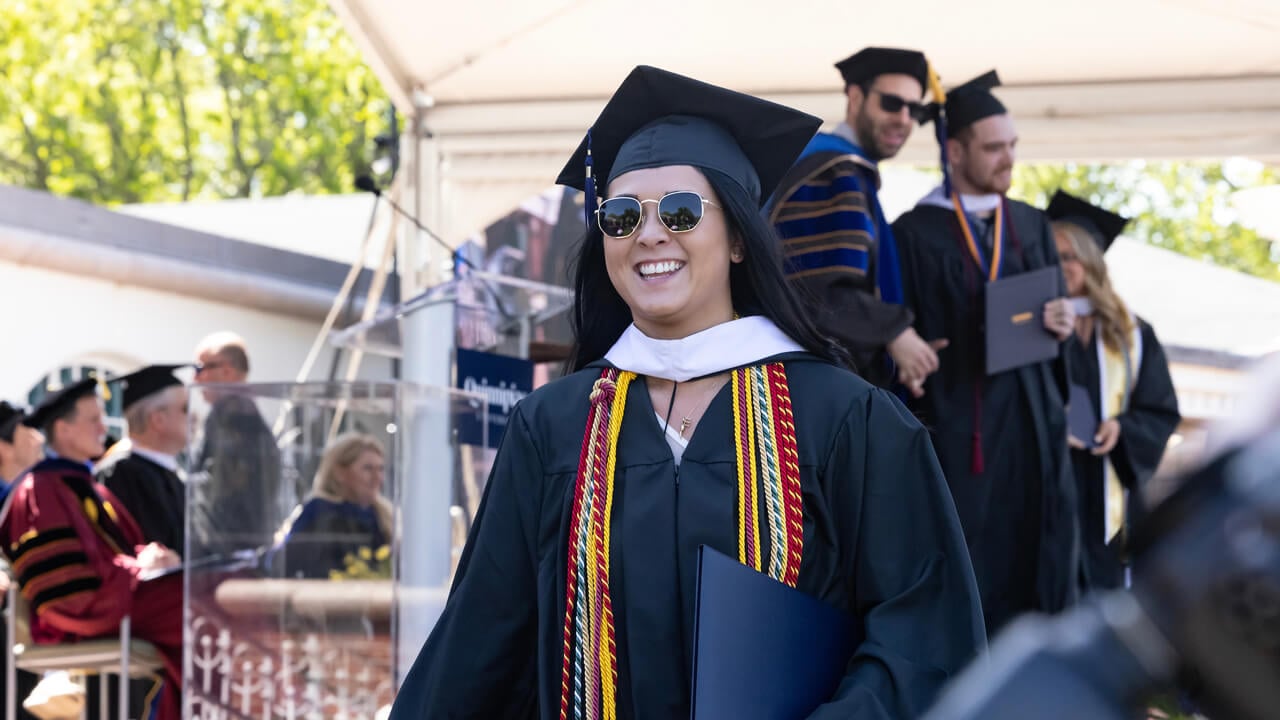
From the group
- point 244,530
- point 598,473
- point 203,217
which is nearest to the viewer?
point 598,473

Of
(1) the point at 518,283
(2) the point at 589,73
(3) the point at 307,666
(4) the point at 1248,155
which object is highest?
(2) the point at 589,73

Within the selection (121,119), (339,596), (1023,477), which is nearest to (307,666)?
(339,596)

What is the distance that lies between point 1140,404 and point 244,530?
3.38 metres

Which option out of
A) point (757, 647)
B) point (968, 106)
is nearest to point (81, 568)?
point (968, 106)

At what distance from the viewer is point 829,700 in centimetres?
264

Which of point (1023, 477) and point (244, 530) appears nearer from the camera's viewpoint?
point (1023, 477)

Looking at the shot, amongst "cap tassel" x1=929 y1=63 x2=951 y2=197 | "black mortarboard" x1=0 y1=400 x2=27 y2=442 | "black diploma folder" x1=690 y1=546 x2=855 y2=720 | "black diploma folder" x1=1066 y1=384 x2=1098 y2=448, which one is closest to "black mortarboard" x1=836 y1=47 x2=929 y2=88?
"cap tassel" x1=929 y1=63 x2=951 y2=197

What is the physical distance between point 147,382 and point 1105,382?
4.38 meters

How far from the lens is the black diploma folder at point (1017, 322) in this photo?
16.8 feet

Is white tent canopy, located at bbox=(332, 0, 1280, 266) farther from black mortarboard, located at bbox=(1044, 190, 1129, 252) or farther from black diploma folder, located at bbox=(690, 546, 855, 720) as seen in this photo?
black diploma folder, located at bbox=(690, 546, 855, 720)

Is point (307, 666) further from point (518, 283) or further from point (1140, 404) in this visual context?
point (1140, 404)

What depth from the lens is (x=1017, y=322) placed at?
16.9 feet

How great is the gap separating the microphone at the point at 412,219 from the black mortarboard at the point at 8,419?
2.65m

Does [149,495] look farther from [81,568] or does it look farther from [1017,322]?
[1017,322]
